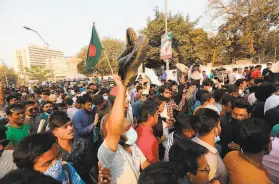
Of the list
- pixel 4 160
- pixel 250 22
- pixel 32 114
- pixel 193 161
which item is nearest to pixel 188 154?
pixel 193 161

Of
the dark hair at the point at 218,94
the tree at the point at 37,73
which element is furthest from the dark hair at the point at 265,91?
the tree at the point at 37,73

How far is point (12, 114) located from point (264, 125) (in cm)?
319

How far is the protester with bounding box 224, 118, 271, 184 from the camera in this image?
1.87 meters

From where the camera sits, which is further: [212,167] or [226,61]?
[226,61]

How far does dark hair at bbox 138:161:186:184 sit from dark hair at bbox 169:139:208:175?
1.28 feet

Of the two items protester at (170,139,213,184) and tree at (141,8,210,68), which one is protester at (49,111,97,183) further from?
tree at (141,8,210,68)

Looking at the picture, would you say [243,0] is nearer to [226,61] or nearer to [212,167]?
[226,61]

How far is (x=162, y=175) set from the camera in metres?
1.31

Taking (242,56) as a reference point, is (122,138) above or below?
below

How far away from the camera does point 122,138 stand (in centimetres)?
202

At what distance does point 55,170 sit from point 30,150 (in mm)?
226

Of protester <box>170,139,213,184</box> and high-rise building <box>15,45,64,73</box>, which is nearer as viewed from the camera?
protester <box>170,139,213,184</box>

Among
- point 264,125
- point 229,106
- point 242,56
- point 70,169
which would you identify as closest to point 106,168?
point 70,169

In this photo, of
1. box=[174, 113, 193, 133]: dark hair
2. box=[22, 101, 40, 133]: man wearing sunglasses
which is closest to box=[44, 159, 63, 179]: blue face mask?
box=[174, 113, 193, 133]: dark hair
